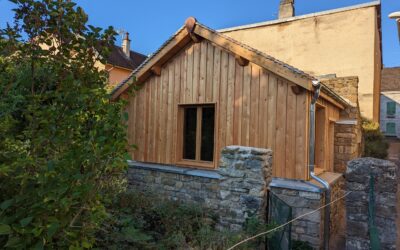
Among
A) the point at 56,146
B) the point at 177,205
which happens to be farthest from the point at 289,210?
the point at 56,146

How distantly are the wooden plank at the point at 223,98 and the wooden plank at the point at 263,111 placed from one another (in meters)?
0.89

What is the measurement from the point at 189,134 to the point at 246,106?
5.83 ft

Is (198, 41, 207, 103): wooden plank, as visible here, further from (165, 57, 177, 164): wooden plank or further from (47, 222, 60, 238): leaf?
(47, 222, 60, 238): leaf

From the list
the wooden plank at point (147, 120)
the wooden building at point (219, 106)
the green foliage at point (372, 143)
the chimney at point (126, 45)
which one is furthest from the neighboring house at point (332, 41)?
the chimney at point (126, 45)

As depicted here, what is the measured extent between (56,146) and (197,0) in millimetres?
8899

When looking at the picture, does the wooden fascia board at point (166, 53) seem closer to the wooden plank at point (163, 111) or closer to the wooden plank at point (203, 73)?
the wooden plank at point (163, 111)

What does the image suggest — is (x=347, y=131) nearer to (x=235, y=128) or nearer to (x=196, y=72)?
(x=235, y=128)

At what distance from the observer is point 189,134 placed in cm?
715

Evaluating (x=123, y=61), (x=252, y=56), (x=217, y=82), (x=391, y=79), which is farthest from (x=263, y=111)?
(x=391, y=79)

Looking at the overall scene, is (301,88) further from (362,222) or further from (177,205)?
(177,205)

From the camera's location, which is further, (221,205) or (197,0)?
(197,0)

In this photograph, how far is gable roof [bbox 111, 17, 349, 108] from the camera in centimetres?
533

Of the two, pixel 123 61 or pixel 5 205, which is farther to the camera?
pixel 123 61

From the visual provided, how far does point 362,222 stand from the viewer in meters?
3.26
